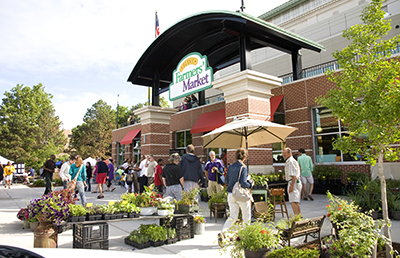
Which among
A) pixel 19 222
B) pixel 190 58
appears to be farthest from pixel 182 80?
pixel 19 222

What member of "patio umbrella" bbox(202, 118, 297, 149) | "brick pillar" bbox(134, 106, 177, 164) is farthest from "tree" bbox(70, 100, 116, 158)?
"patio umbrella" bbox(202, 118, 297, 149)

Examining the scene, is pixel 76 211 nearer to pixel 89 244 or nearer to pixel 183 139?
pixel 89 244

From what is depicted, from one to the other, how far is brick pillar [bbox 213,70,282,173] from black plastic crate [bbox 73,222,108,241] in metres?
6.65

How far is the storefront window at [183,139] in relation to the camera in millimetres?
20870

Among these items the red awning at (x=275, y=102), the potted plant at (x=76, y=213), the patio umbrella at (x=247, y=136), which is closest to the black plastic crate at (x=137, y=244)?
the potted plant at (x=76, y=213)

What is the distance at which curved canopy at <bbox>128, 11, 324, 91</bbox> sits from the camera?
10.9m

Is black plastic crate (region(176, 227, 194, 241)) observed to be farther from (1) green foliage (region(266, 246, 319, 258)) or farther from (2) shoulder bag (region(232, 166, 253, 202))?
(1) green foliage (region(266, 246, 319, 258))

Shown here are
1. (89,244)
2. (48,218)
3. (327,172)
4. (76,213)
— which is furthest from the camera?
(327,172)

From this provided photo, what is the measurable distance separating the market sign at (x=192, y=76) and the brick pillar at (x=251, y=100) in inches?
20.9

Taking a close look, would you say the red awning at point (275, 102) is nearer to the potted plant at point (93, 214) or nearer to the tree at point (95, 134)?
the potted plant at point (93, 214)

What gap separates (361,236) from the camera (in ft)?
12.3

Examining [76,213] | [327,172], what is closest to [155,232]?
[76,213]

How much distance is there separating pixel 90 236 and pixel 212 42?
11.4 m

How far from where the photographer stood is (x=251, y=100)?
35.1 ft
